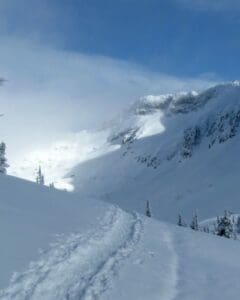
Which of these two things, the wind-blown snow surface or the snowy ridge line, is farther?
the wind-blown snow surface

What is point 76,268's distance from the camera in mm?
15492

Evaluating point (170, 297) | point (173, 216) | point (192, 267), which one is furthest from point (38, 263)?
point (173, 216)

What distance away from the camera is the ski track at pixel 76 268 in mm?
12953

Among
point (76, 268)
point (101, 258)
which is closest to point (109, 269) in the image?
point (76, 268)

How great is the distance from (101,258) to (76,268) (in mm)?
1907

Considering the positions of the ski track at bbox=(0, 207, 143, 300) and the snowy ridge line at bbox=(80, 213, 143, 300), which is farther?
the snowy ridge line at bbox=(80, 213, 143, 300)

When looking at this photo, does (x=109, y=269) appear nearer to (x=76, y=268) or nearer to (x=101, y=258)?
(x=76, y=268)

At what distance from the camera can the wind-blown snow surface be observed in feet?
45.2

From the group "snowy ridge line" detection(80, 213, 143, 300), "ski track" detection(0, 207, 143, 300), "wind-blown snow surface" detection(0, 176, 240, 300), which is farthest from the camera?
"wind-blown snow surface" detection(0, 176, 240, 300)

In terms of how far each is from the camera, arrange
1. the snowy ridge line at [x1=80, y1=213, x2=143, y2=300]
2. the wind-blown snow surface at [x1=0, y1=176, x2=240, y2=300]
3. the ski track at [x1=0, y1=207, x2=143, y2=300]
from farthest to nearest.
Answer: the wind-blown snow surface at [x1=0, y1=176, x2=240, y2=300] → the snowy ridge line at [x1=80, y1=213, x2=143, y2=300] → the ski track at [x1=0, y1=207, x2=143, y2=300]

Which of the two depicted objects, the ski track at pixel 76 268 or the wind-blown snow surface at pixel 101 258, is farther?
the wind-blown snow surface at pixel 101 258

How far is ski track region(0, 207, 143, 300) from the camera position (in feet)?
42.5

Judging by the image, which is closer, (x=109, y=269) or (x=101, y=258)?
(x=109, y=269)

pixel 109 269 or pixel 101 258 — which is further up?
pixel 101 258
